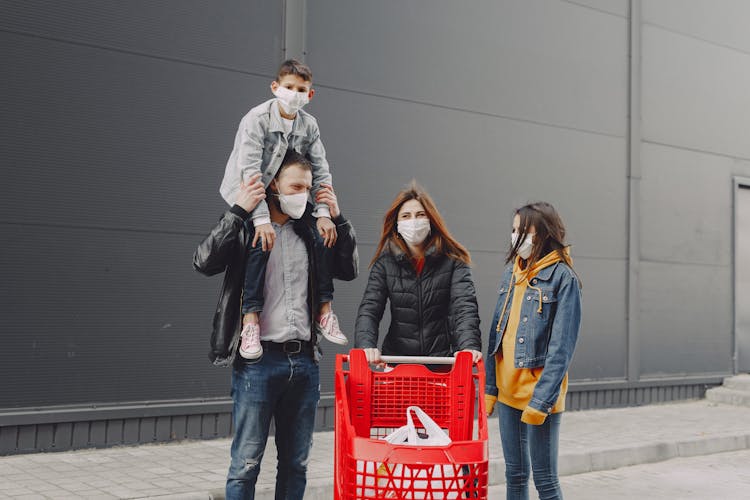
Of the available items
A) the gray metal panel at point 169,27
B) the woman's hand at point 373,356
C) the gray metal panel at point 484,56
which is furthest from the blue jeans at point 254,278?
the gray metal panel at point 484,56

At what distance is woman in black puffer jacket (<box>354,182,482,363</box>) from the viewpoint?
4.78 m

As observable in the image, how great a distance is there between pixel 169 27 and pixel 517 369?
16.7 feet

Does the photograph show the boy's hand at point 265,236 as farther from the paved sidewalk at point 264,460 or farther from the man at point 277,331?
the paved sidewalk at point 264,460

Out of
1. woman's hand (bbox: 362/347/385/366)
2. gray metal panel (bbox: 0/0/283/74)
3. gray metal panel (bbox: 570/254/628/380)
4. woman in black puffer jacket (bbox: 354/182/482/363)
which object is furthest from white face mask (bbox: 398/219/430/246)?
gray metal panel (bbox: 570/254/628/380)

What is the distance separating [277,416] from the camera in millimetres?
4332

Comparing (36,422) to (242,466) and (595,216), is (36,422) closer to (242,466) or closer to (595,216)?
(242,466)

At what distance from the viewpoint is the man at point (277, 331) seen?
161 inches

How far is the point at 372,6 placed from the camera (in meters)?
9.48

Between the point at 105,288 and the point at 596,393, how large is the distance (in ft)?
21.0

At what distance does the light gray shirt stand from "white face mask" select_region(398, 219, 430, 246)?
701mm

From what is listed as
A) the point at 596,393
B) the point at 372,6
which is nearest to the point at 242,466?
the point at 372,6

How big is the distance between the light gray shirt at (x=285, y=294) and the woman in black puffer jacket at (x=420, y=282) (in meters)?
0.58

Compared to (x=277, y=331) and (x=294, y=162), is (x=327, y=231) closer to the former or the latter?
(x=294, y=162)

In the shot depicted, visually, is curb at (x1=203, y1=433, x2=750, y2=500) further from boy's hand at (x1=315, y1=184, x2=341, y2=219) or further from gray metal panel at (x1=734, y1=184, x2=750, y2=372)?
gray metal panel at (x1=734, y1=184, x2=750, y2=372)
